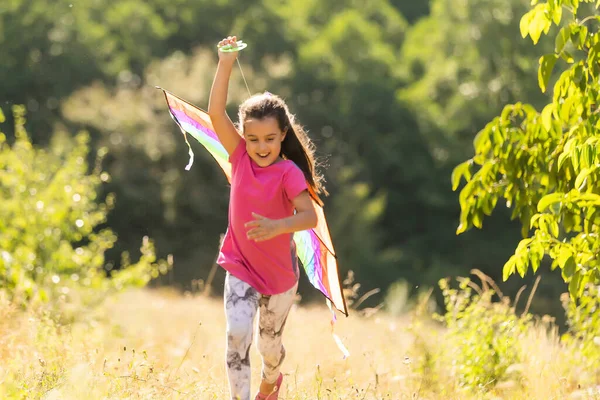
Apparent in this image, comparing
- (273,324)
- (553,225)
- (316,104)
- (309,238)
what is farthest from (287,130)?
(316,104)

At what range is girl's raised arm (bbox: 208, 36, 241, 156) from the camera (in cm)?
461

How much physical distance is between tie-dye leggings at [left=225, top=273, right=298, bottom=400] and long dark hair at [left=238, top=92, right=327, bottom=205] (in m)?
0.50

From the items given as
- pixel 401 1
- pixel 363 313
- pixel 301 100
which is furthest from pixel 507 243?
pixel 363 313

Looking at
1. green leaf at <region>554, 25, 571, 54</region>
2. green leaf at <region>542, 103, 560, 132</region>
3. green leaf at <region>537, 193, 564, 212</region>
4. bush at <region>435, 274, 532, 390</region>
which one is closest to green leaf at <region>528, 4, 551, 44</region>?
green leaf at <region>554, 25, 571, 54</region>

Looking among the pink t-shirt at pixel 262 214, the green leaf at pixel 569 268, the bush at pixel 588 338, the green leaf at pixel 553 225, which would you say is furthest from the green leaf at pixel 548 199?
the bush at pixel 588 338

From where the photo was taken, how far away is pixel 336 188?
37344mm

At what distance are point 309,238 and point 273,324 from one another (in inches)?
21.1

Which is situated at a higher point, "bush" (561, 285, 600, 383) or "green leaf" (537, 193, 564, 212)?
"green leaf" (537, 193, 564, 212)

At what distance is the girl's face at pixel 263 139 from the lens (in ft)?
14.9

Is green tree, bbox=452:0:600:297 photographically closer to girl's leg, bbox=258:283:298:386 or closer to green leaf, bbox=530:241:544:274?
green leaf, bbox=530:241:544:274

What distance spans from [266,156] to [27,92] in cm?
3602

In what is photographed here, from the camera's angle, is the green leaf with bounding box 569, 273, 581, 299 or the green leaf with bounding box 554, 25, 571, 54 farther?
the green leaf with bounding box 554, 25, 571, 54

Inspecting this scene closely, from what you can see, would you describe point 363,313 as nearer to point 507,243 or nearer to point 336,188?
point 336,188

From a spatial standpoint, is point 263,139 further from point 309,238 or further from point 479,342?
point 479,342
